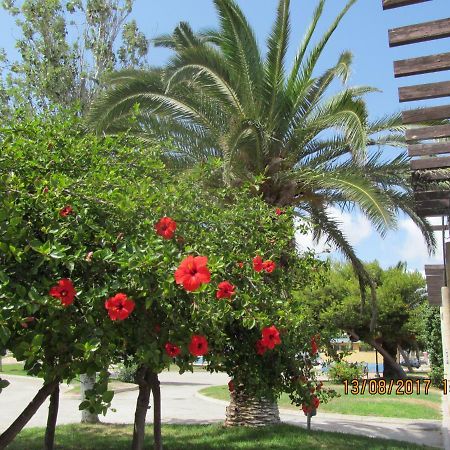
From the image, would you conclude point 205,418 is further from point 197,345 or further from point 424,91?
point 424,91

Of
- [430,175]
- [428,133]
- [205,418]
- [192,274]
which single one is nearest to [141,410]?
[192,274]

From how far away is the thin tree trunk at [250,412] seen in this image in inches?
408

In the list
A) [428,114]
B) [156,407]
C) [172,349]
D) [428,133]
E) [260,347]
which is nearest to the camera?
[428,114]

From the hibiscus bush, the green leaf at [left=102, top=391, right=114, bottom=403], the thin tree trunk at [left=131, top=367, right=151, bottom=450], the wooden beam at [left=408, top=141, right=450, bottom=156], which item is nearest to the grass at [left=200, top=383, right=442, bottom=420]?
the hibiscus bush

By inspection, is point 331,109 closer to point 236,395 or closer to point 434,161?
point 236,395

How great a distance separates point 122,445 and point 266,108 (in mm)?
6113

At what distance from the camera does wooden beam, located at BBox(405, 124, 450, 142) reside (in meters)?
3.66

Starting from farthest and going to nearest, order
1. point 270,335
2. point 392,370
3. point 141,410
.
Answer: point 392,370
point 141,410
point 270,335

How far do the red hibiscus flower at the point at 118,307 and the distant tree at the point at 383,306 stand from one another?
23622 millimetres

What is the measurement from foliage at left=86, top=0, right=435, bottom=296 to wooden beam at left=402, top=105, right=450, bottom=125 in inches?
218

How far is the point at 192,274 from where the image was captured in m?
3.37

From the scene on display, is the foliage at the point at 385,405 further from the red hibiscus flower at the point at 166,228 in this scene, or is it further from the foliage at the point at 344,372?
the red hibiscus flower at the point at 166,228

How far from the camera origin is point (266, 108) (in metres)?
10.2

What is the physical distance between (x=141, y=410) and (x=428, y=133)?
12.5 feet
